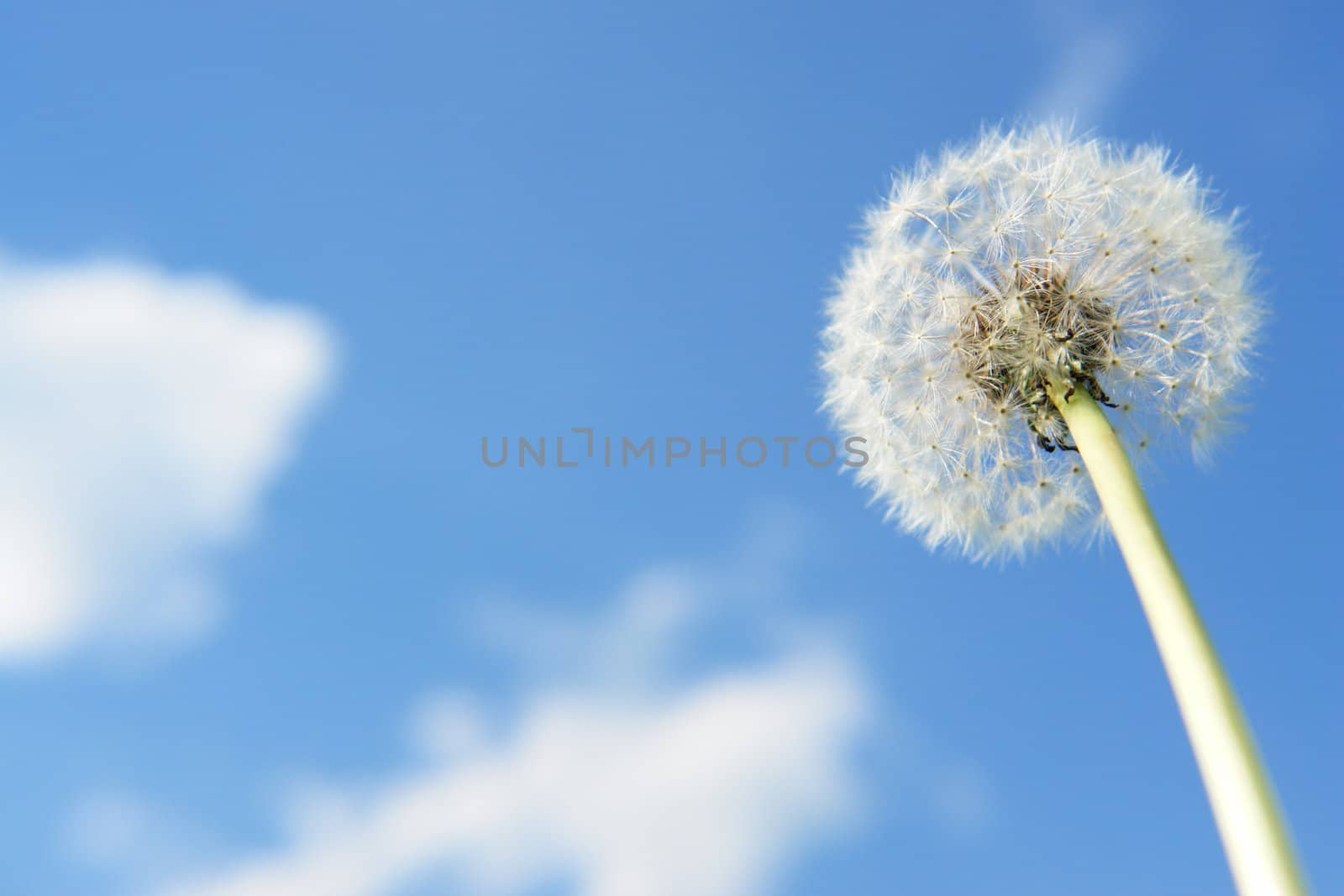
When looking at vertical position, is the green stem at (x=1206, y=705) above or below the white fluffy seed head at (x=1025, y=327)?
below

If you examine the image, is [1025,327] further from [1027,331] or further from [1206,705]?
[1206,705]

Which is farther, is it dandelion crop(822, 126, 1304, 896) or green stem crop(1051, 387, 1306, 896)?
dandelion crop(822, 126, 1304, 896)

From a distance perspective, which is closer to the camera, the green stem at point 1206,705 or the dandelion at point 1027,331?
the green stem at point 1206,705

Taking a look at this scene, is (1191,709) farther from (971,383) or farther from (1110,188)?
(1110,188)

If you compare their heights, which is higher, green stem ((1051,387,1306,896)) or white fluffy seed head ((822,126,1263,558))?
white fluffy seed head ((822,126,1263,558))

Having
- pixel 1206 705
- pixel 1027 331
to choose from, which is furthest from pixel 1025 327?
pixel 1206 705

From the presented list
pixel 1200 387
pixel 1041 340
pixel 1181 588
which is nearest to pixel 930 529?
pixel 1041 340
